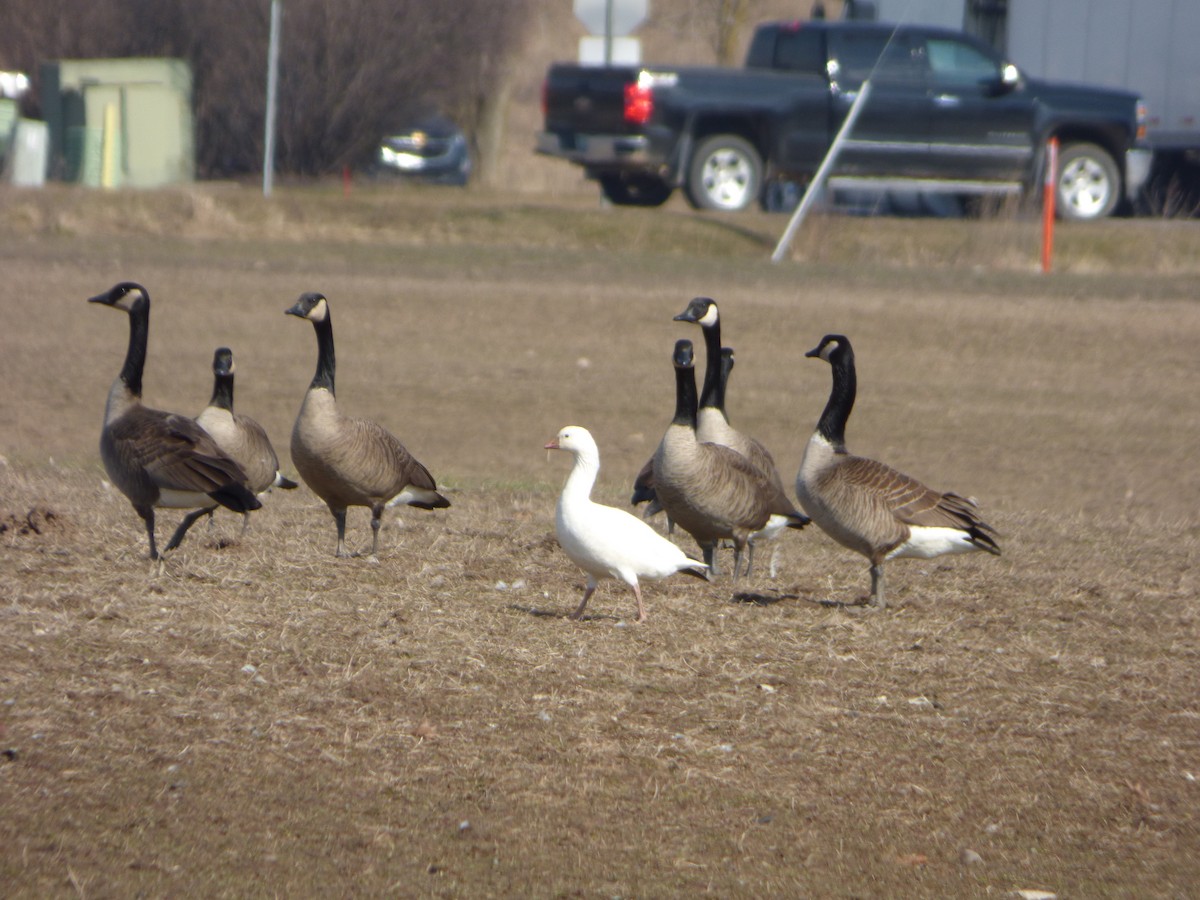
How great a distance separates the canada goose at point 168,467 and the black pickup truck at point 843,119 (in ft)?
50.6

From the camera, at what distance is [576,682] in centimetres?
617

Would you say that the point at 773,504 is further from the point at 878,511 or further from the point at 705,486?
the point at 878,511

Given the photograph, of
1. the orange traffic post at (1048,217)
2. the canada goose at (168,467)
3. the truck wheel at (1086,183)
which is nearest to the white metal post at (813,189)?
the orange traffic post at (1048,217)

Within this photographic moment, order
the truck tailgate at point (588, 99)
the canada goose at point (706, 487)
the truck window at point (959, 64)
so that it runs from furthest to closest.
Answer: the truck window at point (959, 64), the truck tailgate at point (588, 99), the canada goose at point (706, 487)

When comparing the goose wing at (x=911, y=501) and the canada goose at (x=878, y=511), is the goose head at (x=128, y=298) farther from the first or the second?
the goose wing at (x=911, y=501)

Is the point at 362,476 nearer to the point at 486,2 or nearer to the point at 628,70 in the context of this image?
the point at 628,70

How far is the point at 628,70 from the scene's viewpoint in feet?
72.9

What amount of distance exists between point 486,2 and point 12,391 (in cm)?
2043

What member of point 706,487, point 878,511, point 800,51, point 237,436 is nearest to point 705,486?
point 706,487

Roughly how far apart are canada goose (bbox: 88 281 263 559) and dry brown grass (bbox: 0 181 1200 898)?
336mm

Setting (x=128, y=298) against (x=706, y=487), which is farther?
(x=128, y=298)

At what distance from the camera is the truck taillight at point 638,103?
22.2 meters

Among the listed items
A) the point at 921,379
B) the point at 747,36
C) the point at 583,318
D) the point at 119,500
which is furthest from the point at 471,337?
the point at 747,36

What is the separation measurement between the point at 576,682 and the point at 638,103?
55.7 feet
